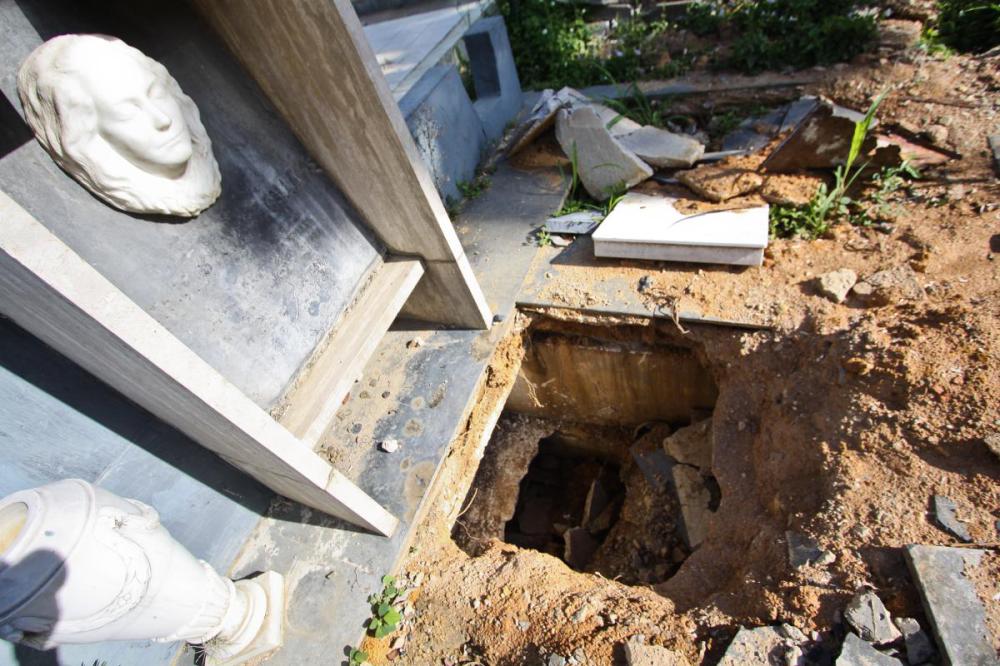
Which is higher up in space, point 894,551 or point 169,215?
point 169,215

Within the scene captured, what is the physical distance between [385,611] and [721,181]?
3.48m

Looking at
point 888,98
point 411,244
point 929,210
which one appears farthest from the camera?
point 888,98

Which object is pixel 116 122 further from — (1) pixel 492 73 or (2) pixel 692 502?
(1) pixel 492 73

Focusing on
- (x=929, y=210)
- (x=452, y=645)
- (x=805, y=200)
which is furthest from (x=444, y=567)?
(x=929, y=210)

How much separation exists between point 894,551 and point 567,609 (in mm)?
1354

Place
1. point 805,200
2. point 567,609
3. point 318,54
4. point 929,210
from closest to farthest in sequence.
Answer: point 318,54, point 567,609, point 929,210, point 805,200

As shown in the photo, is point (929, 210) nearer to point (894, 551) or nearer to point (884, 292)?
point (884, 292)

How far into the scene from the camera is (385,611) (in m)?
2.41

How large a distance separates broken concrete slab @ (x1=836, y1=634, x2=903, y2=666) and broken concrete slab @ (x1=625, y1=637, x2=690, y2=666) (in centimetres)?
55

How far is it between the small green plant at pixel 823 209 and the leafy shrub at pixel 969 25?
2.26 meters

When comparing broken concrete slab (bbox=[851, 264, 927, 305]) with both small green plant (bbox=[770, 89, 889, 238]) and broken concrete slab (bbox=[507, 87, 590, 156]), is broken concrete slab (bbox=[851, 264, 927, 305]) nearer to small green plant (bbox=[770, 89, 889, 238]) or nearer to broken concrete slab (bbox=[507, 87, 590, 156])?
small green plant (bbox=[770, 89, 889, 238])

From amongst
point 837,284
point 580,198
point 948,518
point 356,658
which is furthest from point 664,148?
point 356,658

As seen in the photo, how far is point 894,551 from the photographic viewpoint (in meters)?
1.99

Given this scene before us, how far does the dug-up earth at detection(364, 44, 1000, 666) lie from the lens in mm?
2041
